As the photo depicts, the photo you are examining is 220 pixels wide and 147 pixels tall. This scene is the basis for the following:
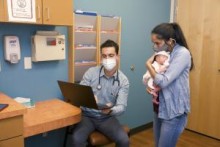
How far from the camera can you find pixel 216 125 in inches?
129

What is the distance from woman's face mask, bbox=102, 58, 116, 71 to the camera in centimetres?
229

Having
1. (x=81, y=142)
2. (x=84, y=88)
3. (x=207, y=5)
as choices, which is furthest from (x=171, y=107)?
(x=207, y=5)

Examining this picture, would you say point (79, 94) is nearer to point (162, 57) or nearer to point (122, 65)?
point (162, 57)

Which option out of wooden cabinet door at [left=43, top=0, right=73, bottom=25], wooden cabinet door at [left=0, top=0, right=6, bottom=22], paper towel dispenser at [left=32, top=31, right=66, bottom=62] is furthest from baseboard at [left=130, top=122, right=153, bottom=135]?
wooden cabinet door at [left=0, top=0, right=6, bottom=22]

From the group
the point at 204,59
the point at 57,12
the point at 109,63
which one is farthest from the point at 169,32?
the point at 204,59

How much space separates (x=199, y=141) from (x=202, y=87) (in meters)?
0.73

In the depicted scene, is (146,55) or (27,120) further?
(146,55)

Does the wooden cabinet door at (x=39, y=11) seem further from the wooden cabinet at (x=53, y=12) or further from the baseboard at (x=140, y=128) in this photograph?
the baseboard at (x=140, y=128)

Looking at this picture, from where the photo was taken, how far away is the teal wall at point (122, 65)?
222 cm

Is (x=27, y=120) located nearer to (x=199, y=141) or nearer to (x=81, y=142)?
(x=81, y=142)

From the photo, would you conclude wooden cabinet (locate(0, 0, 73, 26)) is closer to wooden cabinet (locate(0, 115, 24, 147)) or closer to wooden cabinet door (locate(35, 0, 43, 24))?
wooden cabinet door (locate(35, 0, 43, 24))

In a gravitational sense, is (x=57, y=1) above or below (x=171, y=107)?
above

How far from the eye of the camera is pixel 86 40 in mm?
2697

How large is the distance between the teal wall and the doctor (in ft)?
1.33
